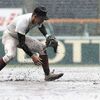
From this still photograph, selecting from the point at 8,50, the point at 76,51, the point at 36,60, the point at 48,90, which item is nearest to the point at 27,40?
the point at 8,50

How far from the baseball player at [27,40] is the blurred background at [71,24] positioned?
256 inches

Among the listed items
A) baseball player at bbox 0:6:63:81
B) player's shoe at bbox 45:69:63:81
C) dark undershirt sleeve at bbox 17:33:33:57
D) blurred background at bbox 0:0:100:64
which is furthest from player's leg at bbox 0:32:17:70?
blurred background at bbox 0:0:100:64

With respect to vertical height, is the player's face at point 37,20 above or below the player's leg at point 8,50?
above

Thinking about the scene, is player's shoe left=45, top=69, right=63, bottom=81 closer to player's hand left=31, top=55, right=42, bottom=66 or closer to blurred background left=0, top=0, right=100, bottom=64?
player's hand left=31, top=55, right=42, bottom=66

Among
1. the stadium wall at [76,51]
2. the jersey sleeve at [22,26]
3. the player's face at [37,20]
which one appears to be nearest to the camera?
the player's face at [37,20]

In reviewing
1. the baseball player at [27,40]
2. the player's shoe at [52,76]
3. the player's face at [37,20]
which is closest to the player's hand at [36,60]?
the baseball player at [27,40]

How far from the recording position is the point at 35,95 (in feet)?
23.9

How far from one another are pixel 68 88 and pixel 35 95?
3.81ft

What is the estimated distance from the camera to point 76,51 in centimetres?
1662

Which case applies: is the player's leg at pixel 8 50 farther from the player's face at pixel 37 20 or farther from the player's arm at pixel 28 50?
the player's face at pixel 37 20

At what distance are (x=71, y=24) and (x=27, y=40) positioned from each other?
295 inches

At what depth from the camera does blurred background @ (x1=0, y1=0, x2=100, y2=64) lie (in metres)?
16.5

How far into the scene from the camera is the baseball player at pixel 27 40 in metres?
8.97

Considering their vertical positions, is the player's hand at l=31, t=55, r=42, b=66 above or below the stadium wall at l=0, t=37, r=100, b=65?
above
